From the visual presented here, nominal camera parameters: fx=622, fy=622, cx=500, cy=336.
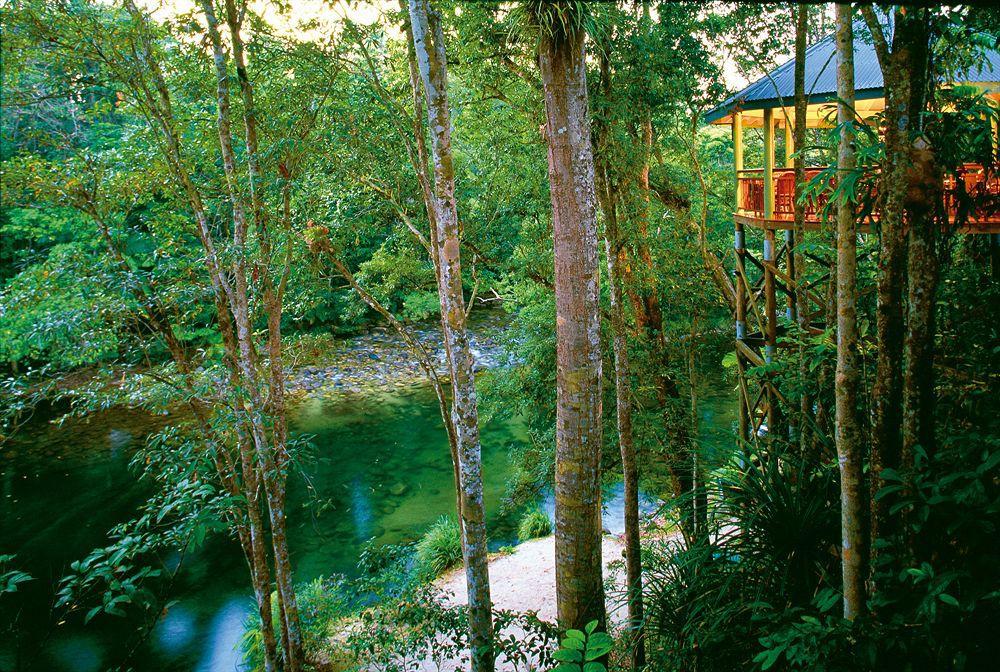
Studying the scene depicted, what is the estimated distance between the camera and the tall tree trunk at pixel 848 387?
296 cm

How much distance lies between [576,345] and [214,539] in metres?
9.34

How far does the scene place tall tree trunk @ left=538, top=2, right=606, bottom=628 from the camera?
4.37 meters

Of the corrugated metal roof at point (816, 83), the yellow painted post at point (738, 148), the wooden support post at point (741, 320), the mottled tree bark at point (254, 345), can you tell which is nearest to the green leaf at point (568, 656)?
the mottled tree bark at point (254, 345)

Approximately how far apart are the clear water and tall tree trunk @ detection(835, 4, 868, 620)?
393 cm

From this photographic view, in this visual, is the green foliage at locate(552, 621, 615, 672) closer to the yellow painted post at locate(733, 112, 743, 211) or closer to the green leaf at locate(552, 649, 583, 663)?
the green leaf at locate(552, 649, 583, 663)

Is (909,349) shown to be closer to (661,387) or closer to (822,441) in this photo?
(822,441)

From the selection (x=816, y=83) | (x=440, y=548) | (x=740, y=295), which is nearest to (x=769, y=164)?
(x=816, y=83)

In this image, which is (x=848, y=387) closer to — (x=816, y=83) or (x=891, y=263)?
(x=891, y=263)

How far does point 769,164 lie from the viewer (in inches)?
278

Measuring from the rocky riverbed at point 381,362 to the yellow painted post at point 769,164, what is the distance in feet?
31.5

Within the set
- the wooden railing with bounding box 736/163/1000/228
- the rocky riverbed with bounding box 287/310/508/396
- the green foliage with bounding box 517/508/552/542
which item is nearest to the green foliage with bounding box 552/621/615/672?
the wooden railing with bounding box 736/163/1000/228

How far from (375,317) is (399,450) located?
9.71 metres

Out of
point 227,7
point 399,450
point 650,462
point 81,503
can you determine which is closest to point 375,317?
point 399,450

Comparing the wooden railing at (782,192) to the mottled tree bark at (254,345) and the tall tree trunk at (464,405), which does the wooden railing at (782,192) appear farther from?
the mottled tree bark at (254,345)
